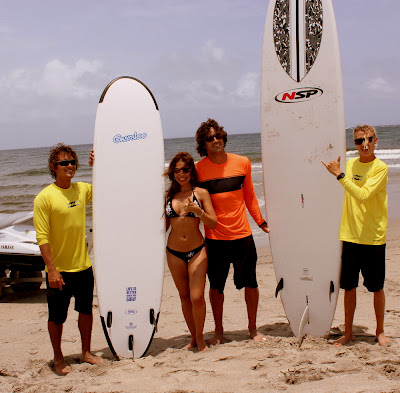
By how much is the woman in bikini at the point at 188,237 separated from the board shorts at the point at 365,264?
94 centimetres

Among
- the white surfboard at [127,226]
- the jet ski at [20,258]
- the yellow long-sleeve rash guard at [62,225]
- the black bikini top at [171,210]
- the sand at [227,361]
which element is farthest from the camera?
the jet ski at [20,258]

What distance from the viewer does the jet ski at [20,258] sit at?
4.94 m

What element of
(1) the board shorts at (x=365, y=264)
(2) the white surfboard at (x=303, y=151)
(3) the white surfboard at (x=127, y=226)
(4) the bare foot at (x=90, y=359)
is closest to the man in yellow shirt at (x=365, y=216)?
(1) the board shorts at (x=365, y=264)

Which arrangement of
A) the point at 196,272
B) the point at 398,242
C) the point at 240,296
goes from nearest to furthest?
the point at 196,272
the point at 240,296
the point at 398,242

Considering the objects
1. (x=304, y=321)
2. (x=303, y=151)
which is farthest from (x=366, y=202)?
(x=304, y=321)

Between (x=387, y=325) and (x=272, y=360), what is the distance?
3.86 ft

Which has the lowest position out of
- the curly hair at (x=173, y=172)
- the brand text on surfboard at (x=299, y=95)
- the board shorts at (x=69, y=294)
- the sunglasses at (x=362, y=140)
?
the board shorts at (x=69, y=294)

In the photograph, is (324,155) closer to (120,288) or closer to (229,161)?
(229,161)

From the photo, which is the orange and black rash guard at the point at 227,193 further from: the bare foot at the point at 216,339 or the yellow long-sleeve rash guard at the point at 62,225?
the yellow long-sleeve rash guard at the point at 62,225

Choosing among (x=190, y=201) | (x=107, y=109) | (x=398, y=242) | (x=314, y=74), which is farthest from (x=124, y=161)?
(x=398, y=242)

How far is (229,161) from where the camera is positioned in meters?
3.45

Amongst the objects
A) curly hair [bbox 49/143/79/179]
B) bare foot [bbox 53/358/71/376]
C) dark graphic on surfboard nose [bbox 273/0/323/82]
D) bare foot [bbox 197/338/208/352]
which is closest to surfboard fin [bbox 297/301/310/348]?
bare foot [bbox 197/338/208/352]

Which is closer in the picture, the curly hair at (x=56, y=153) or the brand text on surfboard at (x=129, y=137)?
the curly hair at (x=56, y=153)

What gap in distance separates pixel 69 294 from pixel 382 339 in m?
2.12
